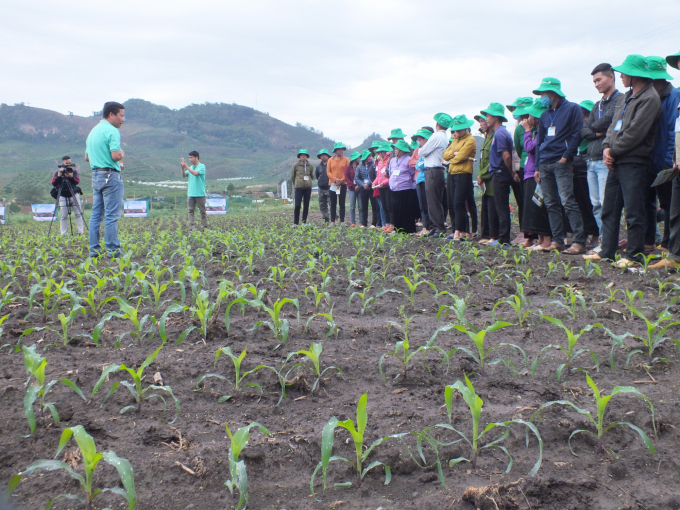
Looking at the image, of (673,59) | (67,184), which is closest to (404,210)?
(673,59)

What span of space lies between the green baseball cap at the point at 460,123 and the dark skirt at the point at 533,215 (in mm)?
1379

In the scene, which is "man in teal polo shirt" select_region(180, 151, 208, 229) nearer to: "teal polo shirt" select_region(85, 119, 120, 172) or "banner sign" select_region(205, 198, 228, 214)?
"teal polo shirt" select_region(85, 119, 120, 172)

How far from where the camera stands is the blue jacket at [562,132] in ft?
19.4

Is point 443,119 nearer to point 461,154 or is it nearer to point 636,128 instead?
point 461,154

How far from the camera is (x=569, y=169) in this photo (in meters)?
6.00

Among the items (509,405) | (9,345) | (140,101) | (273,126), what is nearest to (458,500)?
(509,405)

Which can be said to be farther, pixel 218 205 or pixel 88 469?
pixel 218 205

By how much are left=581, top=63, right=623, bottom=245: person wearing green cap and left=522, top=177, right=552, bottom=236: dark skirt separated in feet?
2.50

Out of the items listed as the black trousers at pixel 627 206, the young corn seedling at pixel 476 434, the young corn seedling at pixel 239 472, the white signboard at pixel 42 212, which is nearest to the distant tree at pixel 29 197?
the white signboard at pixel 42 212

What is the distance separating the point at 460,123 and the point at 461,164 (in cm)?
63

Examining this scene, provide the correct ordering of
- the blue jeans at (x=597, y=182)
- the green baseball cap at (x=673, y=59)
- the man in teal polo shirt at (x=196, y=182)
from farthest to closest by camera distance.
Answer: the man in teal polo shirt at (x=196, y=182)
the blue jeans at (x=597, y=182)
the green baseball cap at (x=673, y=59)

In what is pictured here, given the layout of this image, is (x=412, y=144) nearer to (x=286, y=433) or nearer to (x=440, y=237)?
(x=440, y=237)

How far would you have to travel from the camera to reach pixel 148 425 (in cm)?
208

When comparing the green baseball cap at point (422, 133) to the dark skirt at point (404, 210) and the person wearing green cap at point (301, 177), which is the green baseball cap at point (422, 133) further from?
the person wearing green cap at point (301, 177)
